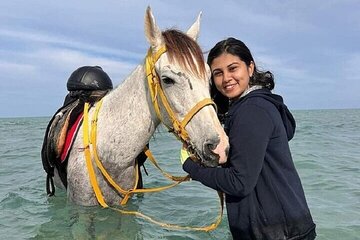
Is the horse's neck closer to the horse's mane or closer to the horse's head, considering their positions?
the horse's head

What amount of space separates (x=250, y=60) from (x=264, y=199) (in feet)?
3.21

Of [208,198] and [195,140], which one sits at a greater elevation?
[195,140]

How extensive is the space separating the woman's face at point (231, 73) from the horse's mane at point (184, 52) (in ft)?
0.37

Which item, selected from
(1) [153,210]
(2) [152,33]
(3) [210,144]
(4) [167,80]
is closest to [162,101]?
(4) [167,80]

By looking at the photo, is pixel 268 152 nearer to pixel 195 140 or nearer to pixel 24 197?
pixel 195 140

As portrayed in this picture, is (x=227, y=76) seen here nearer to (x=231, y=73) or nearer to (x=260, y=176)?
(x=231, y=73)

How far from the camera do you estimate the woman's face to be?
2.57 meters

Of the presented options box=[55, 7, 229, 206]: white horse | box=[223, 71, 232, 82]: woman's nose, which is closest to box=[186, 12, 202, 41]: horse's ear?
box=[55, 7, 229, 206]: white horse

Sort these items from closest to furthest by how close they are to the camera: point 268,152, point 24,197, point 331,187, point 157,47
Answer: point 268,152 < point 157,47 < point 24,197 < point 331,187

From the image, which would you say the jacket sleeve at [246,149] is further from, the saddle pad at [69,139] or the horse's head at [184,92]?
the saddle pad at [69,139]

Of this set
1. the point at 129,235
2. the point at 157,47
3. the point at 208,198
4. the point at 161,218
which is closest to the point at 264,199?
the point at 157,47

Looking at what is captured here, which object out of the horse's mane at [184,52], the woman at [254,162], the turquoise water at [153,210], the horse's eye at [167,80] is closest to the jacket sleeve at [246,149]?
the woman at [254,162]

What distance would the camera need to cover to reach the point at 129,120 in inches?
136

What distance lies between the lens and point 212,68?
2.73 meters
